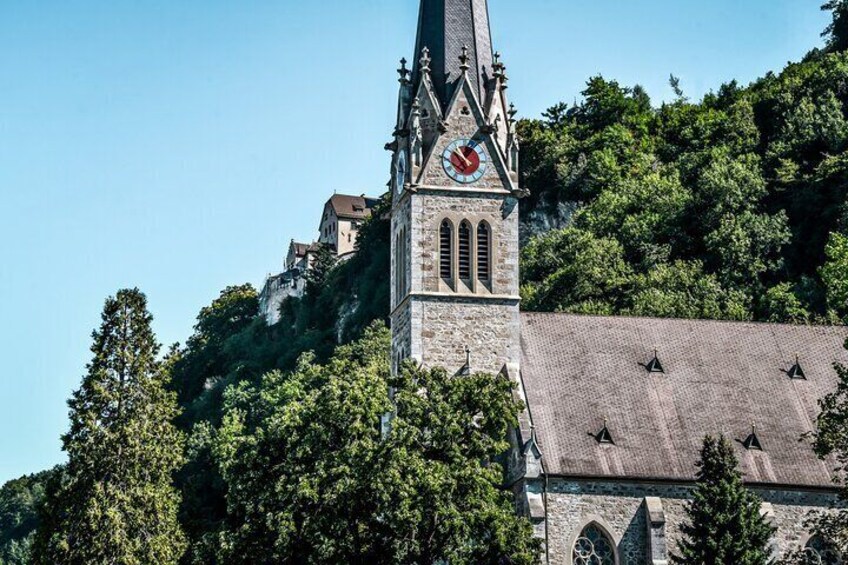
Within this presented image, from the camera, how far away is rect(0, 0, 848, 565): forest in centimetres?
3588

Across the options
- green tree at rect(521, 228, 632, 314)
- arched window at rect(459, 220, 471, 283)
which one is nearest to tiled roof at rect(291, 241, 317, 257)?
green tree at rect(521, 228, 632, 314)

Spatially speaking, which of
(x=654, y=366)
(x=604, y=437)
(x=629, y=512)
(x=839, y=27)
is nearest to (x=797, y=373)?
(x=654, y=366)

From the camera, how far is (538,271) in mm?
76438

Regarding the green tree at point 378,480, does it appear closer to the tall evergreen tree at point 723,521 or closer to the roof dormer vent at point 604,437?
the tall evergreen tree at point 723,521

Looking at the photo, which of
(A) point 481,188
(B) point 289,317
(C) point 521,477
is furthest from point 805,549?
(B) point 289,317

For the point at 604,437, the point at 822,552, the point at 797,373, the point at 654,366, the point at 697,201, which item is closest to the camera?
the point at 822,552

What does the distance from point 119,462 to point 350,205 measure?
123 meters

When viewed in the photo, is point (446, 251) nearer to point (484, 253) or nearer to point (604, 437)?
point (484, 253)

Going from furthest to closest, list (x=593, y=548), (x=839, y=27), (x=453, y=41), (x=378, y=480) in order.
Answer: (x=839, y=27) < (x=453, y=41) < (x=593, y=548) < (x=378, y=480)

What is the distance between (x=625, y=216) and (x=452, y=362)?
40444mm

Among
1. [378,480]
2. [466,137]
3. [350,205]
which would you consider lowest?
[378,480]

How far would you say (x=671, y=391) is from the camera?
148ft

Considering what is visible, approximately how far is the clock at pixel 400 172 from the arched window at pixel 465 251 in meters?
2.34

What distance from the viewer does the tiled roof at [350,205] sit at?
515ft
